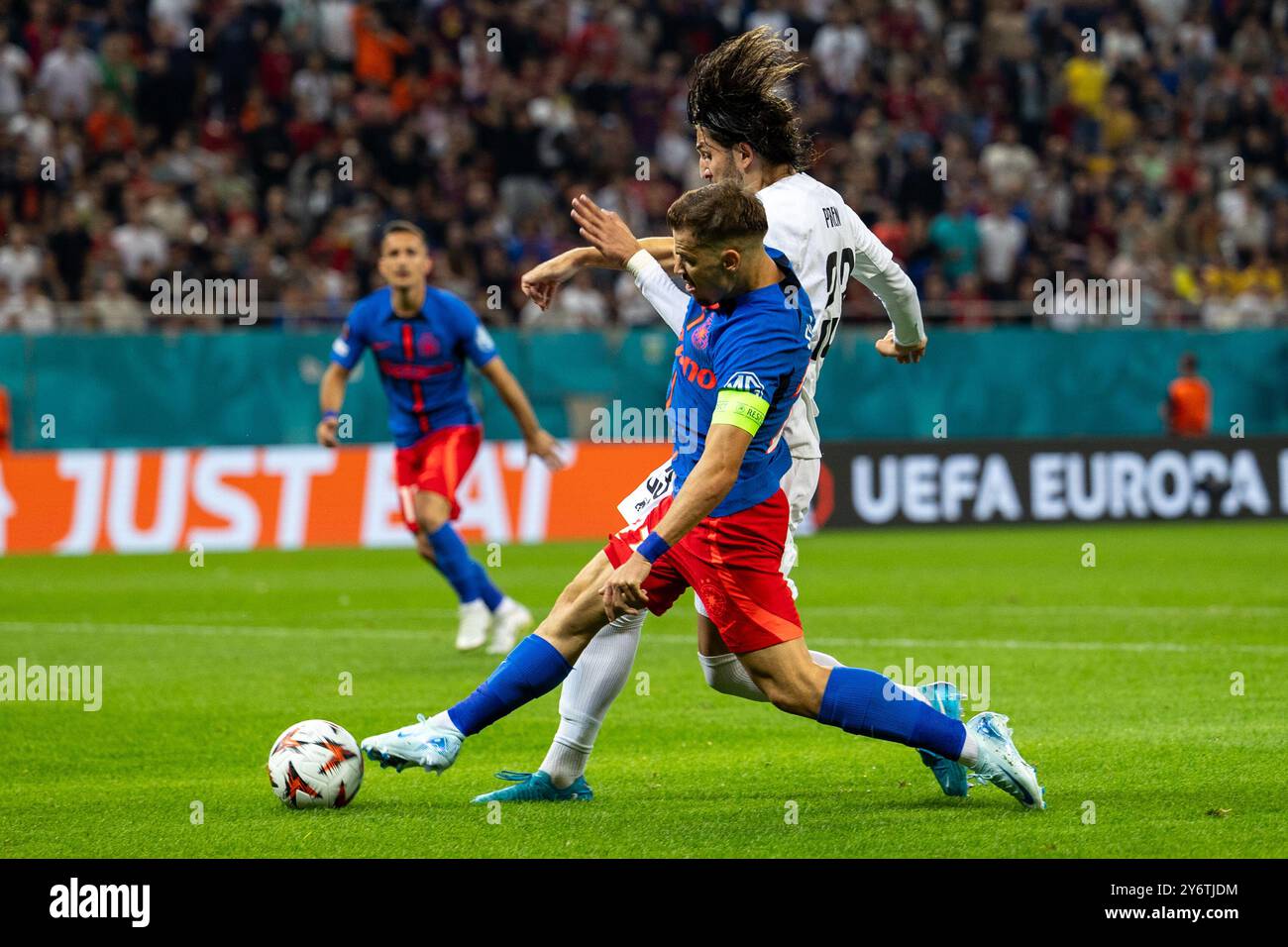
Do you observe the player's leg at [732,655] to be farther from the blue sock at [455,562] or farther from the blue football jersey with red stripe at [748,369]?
the blue sock at [455,562]

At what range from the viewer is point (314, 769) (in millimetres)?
6723

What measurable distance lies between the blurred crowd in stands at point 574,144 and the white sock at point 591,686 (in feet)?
47.1

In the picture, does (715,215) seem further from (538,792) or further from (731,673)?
(538,792)

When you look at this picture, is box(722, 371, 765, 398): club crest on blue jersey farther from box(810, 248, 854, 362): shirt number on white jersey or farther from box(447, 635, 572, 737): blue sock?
box(447, 635, 572, 737): blue sock

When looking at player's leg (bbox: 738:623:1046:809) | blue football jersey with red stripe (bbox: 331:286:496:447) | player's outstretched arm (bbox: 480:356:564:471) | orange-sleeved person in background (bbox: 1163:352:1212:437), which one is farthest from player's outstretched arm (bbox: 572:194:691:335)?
orange-sleeved person in background (bbox: 1163:352:1212:437)

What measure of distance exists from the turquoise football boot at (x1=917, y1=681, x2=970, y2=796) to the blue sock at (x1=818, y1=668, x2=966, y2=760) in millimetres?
469

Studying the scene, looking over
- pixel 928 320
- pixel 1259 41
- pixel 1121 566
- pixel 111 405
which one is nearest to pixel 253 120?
pixel 111 405

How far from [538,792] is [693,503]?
1606mm

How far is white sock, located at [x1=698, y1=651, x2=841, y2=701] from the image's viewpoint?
669 cm

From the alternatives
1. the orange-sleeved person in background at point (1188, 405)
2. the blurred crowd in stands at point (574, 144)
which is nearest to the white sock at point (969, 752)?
the blurred crowd in stands at point (574, 144)

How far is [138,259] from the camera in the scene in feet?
67.9

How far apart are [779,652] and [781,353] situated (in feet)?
3.11

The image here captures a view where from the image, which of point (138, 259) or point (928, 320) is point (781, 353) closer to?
point (138, 259)

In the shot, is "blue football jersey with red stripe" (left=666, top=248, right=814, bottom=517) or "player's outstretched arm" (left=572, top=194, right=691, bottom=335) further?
"player's outstretched arm" (left=572, top=194, right=691, bottom=335)
